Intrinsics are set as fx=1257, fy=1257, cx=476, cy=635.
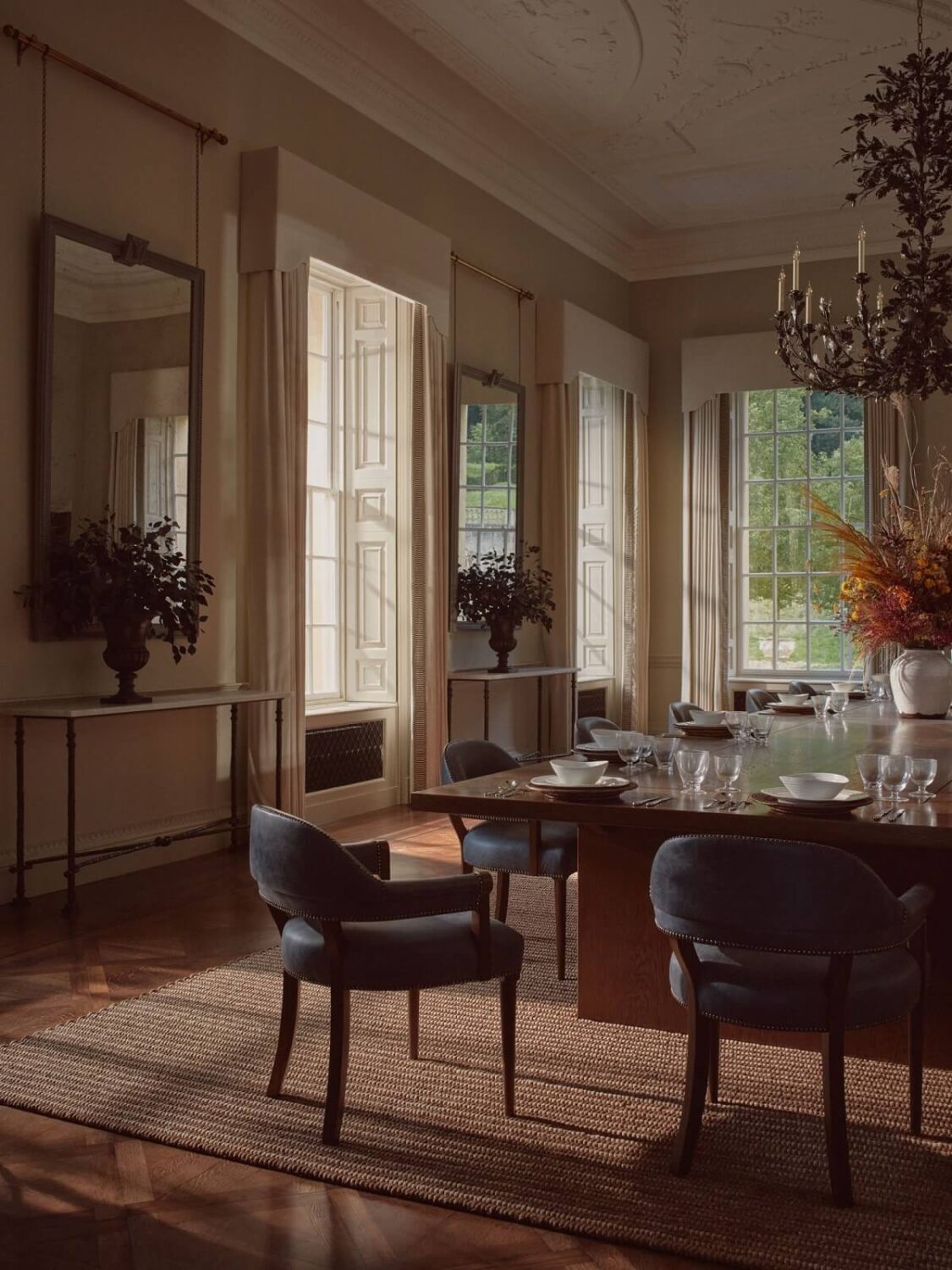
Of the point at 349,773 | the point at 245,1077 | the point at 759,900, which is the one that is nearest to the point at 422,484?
the point at 349,773

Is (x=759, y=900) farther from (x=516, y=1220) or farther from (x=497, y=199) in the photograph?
(x=497, y=199)

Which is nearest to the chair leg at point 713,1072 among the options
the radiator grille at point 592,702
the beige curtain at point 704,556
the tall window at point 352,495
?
the tall window at point 352,495

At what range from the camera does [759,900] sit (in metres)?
2.53

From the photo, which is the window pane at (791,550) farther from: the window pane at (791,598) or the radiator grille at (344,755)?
the radiator grille at (344,755)

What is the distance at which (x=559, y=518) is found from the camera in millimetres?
9414

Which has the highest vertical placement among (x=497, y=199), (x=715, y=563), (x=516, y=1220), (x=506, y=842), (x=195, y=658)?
(x=497, y=199)

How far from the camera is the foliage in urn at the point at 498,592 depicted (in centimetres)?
830

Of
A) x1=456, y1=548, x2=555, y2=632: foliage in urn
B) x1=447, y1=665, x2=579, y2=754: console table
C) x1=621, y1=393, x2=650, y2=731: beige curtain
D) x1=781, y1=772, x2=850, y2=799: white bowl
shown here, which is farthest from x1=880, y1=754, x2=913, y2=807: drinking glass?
x1=621, y1=393, x2=650, y2=731: beige curtain

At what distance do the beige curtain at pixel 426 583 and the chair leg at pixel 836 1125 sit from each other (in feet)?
17.2

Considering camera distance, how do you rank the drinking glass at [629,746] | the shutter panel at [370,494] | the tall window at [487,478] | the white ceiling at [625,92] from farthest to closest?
the tall window at [487,478] → the shutter panel at [370,494] → the white ceiling at [625,92] → the drinking glass at [629,746]

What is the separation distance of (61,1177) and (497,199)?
24.8 ft

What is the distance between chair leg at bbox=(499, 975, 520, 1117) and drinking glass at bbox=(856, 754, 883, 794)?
3.37ft

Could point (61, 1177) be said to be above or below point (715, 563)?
below

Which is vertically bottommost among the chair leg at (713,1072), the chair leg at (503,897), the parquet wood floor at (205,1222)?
the parquet wood floor at (205,1222)
